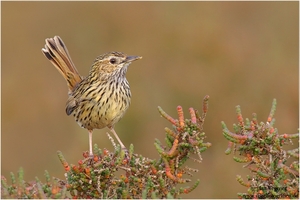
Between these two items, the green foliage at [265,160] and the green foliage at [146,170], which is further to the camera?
the green foliage at [146,170]

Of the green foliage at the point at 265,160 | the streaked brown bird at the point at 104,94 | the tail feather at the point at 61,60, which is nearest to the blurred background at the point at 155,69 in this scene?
the tail feather at the point at 61,60

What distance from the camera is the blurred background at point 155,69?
396 inches

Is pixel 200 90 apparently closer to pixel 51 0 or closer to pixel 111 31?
pixel 111 31

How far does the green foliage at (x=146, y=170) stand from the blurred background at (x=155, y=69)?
485 centimetres

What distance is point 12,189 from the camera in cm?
339

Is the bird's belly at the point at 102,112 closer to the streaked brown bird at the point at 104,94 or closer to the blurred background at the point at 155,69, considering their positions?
the streaked brown bird at the point at 104,94

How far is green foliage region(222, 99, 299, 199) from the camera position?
339 centimetres

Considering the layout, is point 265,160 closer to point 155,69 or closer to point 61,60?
point 61,60

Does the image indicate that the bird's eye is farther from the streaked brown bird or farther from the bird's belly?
the bird's belly

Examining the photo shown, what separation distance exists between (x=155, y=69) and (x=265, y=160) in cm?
801

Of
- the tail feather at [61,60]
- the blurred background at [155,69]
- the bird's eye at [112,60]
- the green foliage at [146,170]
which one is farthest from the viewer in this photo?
the blurred background at [155,69]

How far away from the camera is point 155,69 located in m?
11.5

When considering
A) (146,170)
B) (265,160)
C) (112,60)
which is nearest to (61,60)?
(112,60)

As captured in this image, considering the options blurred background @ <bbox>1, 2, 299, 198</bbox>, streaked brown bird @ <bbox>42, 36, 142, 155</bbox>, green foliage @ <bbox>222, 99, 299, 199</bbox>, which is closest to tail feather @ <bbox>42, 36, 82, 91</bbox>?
streaked brown bird @ <bbox>42, 36, 142, 155</bbox>
